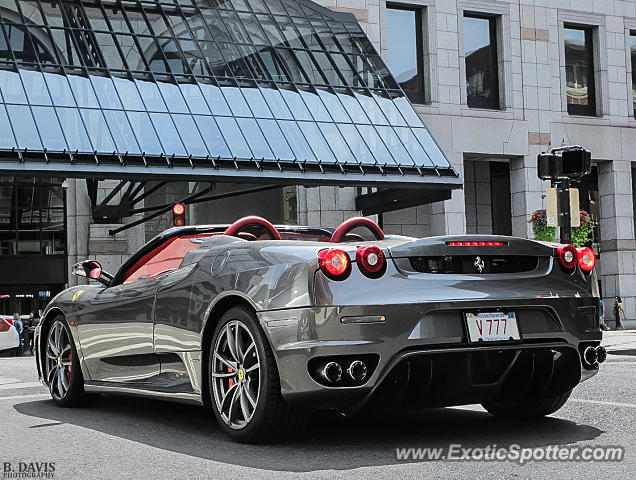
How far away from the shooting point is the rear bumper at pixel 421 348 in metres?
5.32

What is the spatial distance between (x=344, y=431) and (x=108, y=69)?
1962cm

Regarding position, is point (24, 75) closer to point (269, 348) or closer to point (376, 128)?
point (376, 128)

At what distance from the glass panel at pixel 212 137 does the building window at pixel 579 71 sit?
1538 centimetres

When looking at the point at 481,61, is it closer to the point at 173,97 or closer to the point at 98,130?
the point at 173,97

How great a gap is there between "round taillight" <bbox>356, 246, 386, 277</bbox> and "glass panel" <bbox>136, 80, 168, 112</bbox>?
18683 mm

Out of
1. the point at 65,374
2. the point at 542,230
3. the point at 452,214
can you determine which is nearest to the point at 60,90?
the point at 542,230

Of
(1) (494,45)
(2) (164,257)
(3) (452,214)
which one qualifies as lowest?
(2) (164,257)

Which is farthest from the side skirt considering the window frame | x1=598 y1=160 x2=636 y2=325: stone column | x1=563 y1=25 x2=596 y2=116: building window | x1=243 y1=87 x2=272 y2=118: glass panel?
x1=563 y1=25 x2=596 y2=116: building window

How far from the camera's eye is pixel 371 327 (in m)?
5.33

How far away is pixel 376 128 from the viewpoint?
2567 centimetres

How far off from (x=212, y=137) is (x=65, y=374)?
1570 centimetres

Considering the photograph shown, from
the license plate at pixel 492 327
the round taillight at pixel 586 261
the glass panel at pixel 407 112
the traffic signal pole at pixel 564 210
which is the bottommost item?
the license plate at pixel 492 327

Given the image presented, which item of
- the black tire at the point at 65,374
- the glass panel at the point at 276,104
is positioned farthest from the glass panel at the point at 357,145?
the black tire at the point at 65,374

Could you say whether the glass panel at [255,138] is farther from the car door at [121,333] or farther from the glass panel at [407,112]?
the car door at [121,333]
